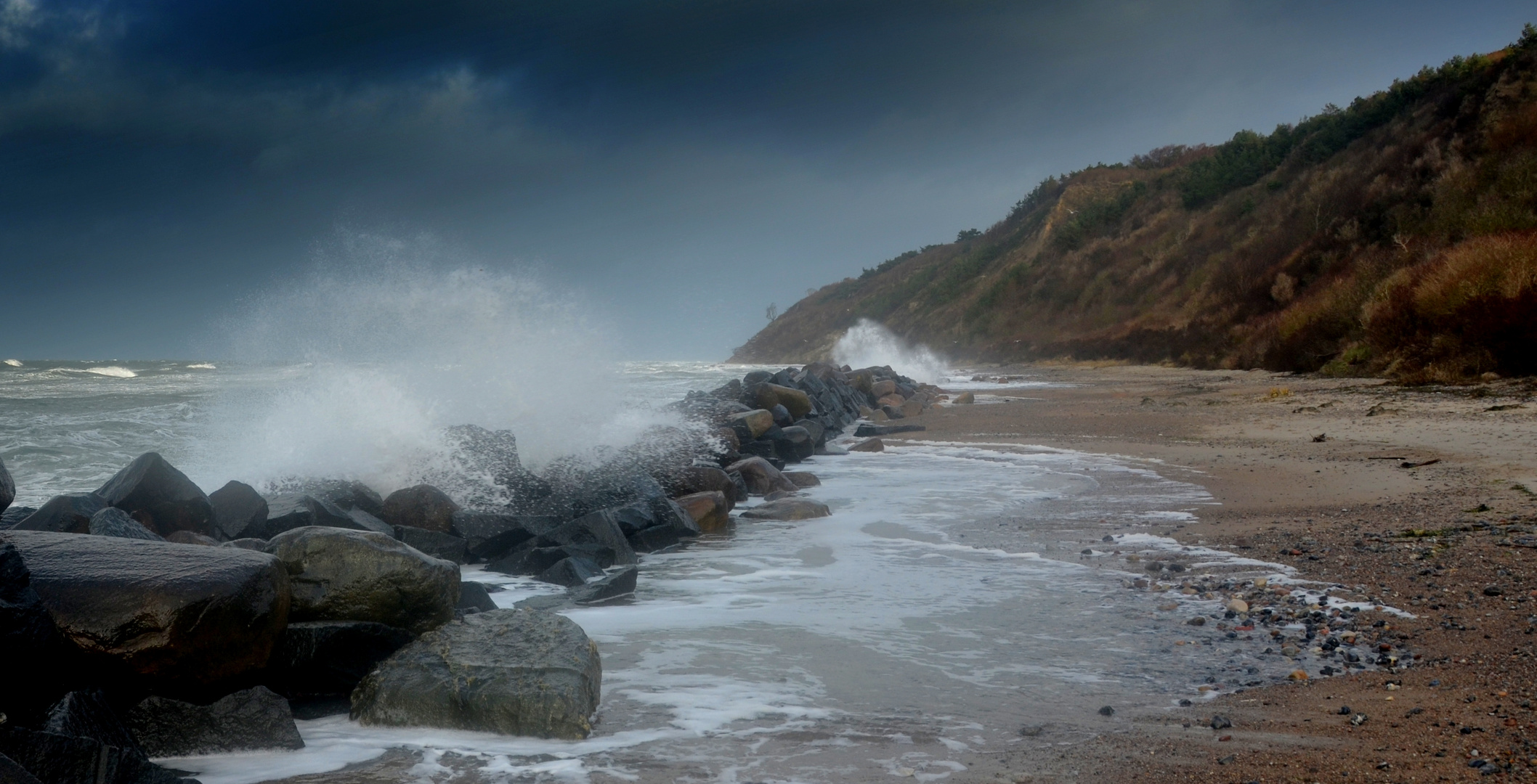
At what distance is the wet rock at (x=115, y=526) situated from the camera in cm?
519

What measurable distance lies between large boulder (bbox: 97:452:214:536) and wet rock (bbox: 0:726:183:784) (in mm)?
4392

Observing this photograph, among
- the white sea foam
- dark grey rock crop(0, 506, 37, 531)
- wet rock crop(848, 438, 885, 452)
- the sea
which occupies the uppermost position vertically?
the white sea foam

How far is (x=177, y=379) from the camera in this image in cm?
3472

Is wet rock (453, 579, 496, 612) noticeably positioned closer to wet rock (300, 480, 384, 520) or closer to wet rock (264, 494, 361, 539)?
wet rock (264, 494, 361, 539)

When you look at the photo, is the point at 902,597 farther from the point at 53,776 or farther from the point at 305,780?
the point at 53,776

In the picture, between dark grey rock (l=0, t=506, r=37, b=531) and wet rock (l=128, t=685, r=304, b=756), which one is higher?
dark grey rock (l=0, t=506, r=37, b=531)

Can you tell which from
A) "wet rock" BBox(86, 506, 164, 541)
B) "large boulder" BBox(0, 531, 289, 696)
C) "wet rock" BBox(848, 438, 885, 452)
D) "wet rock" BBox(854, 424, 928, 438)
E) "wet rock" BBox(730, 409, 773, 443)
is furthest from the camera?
"wet rock" BBox(854, 424, 928, 438)

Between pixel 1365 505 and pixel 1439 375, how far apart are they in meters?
8.49

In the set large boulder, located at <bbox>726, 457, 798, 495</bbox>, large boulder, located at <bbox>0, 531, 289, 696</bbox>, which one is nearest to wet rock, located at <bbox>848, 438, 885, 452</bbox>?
large boulder, located at <bbox>726, 457, 798, 495</bbox>

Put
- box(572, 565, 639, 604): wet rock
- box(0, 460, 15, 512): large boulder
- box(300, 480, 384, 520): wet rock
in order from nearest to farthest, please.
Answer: box(0, 460, 15, 512): large boulder < box(572, 565, 639, 604): wet rock < box(300, 480, 384, 520): wet rock

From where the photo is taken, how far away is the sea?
10.5 ft

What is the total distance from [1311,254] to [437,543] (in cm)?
2507

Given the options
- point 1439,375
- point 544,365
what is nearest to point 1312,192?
point 1439,375

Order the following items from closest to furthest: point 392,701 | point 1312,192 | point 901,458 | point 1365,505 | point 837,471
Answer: point 392,701, point 1365,505, point 837,471, point 901,458, point 1312,192
